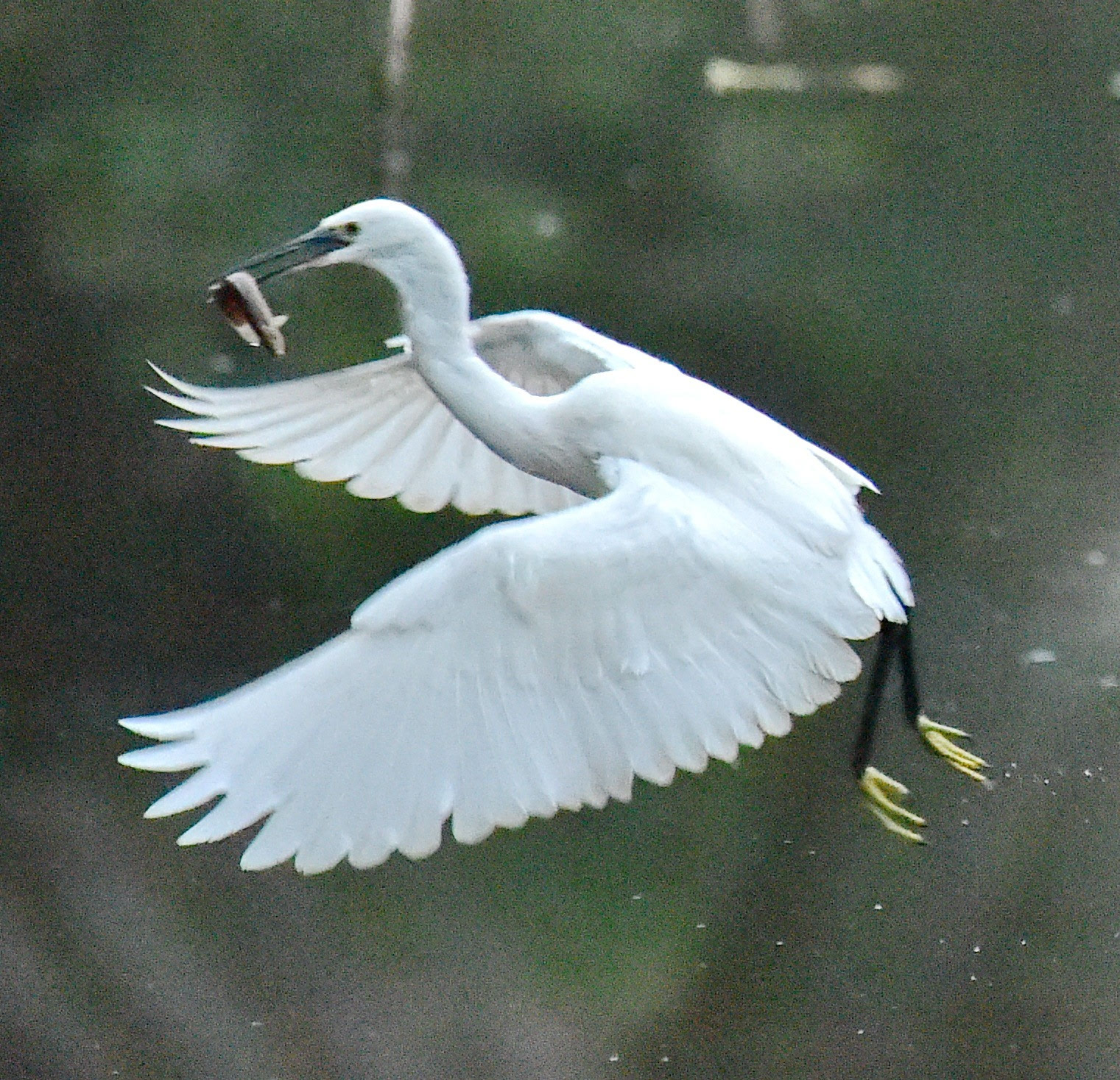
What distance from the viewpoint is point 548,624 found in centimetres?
114

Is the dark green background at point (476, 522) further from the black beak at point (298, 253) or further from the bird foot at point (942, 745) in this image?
the black beak at point (298, 253)

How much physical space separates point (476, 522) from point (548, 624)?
41.9 inches

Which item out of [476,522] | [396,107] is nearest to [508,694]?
[476,522]

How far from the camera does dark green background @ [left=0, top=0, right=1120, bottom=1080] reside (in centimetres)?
200

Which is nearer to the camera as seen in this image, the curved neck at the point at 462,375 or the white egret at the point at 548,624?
the white egret at the point at 548,624

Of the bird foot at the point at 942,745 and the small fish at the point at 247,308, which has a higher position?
the small fish at the point at 247,308

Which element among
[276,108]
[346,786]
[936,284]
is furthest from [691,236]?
[346,786]

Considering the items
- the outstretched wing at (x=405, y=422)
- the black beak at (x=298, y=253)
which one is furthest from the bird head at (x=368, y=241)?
the outstretched wing at (x=405, y=422)

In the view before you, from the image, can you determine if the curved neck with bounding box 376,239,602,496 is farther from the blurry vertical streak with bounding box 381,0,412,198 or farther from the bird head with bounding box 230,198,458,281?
the blurry vertical streak with bounding box 381,0,412,198

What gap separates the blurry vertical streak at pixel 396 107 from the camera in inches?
84.7

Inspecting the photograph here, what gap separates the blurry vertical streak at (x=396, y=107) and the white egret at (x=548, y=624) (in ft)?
2.44

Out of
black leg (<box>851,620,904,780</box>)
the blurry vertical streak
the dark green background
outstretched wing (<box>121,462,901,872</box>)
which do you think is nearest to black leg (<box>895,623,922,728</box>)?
black leg (<box>851,620,904,780</box>)

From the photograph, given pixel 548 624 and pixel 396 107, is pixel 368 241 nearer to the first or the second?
pixel 548 624

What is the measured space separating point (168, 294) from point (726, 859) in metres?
1.01
